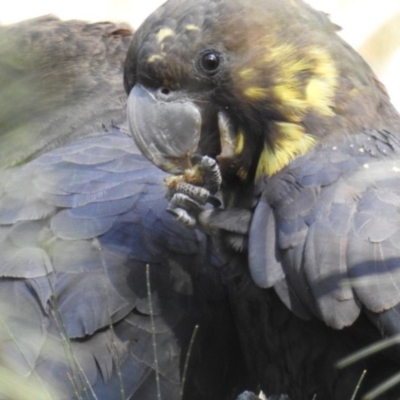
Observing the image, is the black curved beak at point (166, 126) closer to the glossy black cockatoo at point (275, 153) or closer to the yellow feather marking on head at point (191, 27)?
the glossy black cockatoo at point (275, 153)

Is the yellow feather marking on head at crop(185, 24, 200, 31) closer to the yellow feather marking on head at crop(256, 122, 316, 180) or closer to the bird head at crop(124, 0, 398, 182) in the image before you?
the bird head at crop(124, 0, 398, 182)

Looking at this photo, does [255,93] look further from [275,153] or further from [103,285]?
[103,285]

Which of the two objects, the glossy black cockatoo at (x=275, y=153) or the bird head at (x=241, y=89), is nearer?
the glossy black cockatoo at (x=275, y=153)

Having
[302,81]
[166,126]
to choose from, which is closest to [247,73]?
[302,81]

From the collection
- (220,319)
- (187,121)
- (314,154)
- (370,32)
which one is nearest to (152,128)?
(187,121)

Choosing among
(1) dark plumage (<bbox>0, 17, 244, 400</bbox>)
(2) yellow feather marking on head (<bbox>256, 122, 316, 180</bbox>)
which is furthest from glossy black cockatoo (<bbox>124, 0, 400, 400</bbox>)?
(1) dark plumage (<bbox>0, 17, 244, 400</bbox>)

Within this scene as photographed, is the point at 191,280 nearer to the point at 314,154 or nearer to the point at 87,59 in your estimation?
the point at 314,154

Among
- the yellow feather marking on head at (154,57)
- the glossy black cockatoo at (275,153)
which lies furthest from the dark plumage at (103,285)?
the yellow feather marking on head at (154,57)
